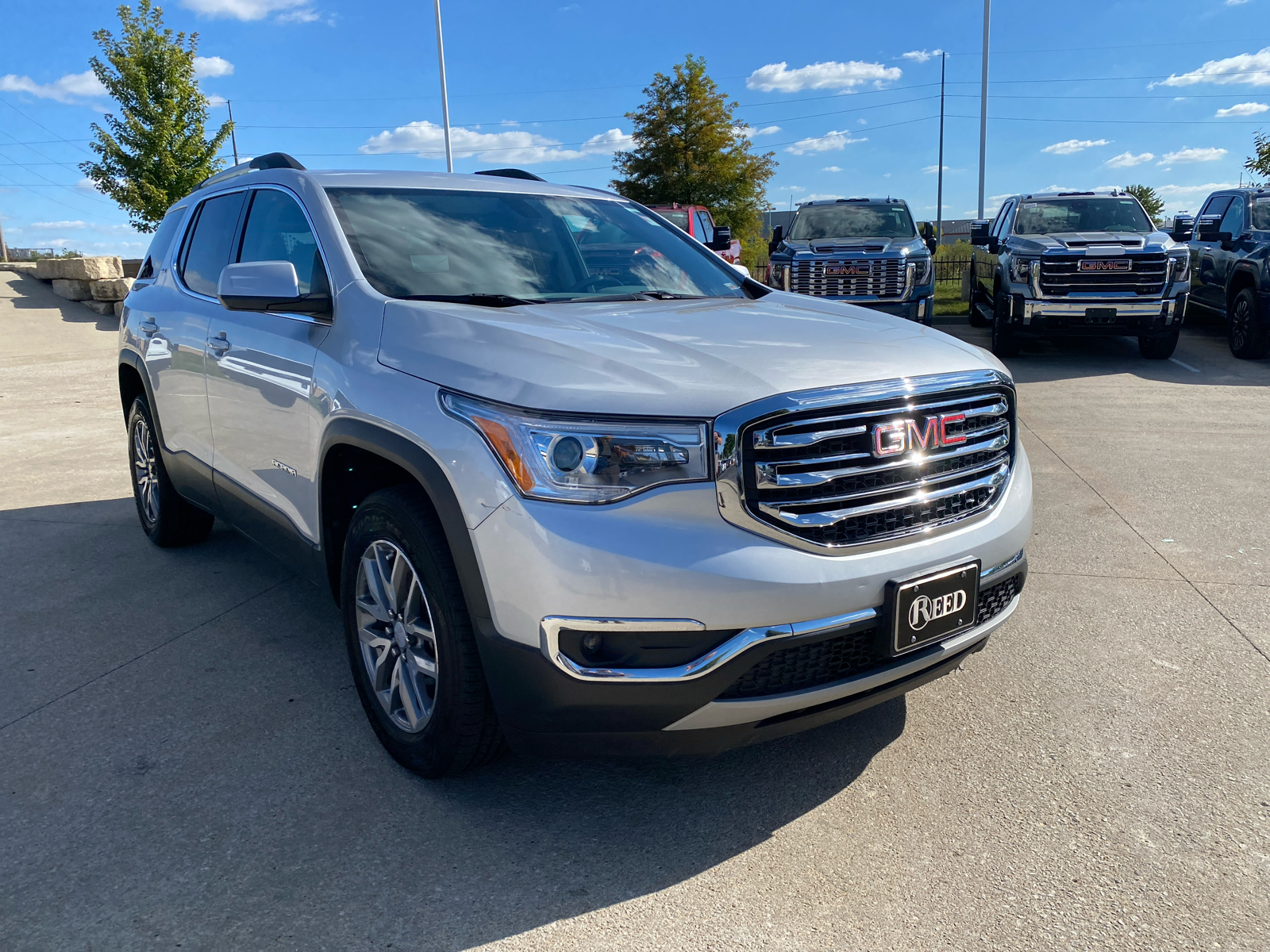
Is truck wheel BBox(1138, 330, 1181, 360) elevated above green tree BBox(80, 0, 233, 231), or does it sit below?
below

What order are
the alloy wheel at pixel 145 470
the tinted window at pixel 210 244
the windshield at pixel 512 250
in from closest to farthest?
the windshield at pixel 512 250 → the tinted window at pixel 210 244 → the alloy wheel at pixel 145 470

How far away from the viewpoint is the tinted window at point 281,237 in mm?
3426

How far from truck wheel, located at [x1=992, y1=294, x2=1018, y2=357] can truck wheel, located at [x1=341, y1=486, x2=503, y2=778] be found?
1065cm

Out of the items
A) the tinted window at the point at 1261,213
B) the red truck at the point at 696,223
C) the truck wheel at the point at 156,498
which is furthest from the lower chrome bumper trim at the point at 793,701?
the red truck at the point at 696,223

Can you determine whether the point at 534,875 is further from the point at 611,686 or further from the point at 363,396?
the point at 363,396

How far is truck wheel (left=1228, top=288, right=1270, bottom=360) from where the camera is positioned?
11562 mm

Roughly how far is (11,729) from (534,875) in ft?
6.73

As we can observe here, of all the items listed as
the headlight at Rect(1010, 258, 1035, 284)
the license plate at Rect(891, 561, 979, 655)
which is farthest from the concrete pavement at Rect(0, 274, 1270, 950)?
the headlight at Rect(1010, 258, 1035, 284)

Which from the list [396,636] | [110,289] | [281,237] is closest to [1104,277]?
[281,237]

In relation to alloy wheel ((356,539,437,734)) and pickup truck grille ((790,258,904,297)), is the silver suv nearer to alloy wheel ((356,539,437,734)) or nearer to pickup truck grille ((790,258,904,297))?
alloy wheel ((356,539,437,734))

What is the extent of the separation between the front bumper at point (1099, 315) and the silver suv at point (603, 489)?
9.04 m

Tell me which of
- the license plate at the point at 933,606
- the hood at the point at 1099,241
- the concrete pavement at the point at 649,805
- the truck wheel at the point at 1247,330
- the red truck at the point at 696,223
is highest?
the red truck at the point at 696,223

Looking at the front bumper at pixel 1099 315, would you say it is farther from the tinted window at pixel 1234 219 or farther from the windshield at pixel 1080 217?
the tinted window at pixel 1234 219

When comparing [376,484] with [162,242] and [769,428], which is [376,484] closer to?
[769,428]
